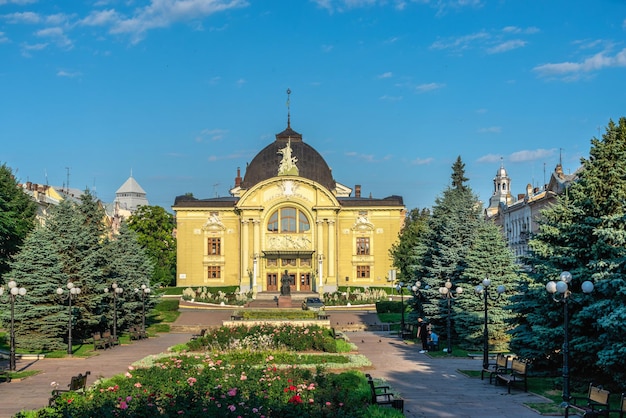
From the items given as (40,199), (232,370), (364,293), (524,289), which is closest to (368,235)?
(364,293)

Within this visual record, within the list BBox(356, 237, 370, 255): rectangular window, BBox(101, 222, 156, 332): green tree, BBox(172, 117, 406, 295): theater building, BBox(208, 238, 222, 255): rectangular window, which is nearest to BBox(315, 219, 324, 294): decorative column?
BBox(172, 117, 406, 295): theater building

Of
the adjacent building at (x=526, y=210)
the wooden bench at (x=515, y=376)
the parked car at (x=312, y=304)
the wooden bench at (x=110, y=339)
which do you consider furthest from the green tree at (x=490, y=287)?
the adjacent building at (x=526, y=210)

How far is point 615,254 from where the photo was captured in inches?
696

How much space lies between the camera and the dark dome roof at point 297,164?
71.6m

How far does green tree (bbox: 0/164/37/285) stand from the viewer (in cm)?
3894

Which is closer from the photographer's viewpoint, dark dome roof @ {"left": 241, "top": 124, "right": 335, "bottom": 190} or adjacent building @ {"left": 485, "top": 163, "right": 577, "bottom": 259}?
adjacent building @ {"left": 485, "top": 163, "right": 577, "bottom": 259}

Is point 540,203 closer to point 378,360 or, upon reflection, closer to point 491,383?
point 378,360

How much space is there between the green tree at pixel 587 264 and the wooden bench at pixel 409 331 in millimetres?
13944

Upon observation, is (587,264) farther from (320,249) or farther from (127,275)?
(320,249)

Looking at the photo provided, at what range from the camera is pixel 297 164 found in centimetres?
7175

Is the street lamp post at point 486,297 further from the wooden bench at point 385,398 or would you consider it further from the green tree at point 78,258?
the green tree at point 78,258

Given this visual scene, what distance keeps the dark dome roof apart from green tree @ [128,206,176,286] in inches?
380

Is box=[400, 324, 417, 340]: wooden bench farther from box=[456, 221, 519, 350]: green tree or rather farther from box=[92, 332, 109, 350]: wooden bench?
box=[92, 332, 109, 350]: wooden bench

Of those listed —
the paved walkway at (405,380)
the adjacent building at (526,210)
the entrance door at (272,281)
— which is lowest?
the paved walkway at (405,380)
